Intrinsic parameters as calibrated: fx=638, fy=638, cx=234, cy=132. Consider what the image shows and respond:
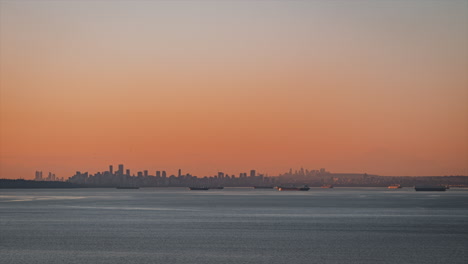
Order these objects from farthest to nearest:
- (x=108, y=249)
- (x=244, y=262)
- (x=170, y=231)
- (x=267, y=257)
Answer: (x=170, y=231) → (x=108, y=249) → (x=267, y=257) → (x=244, y=262)

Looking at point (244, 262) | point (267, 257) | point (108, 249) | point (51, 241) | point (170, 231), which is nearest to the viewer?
point (244, 262)

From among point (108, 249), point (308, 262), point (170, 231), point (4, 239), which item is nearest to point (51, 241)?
point (4, 239)

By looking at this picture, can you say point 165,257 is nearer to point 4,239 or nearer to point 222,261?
point 222,261

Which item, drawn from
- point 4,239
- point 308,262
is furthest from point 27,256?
point 308,262

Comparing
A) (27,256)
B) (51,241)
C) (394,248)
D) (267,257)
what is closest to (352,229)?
(394,248)

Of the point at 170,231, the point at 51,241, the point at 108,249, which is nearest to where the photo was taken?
the point at 108,249

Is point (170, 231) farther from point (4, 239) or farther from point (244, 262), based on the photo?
point (244, 262)

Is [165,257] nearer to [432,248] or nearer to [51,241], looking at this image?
[51,241]

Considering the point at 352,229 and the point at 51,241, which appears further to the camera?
the point at 352,229

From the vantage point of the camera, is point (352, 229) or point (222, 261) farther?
point (352, 229)
